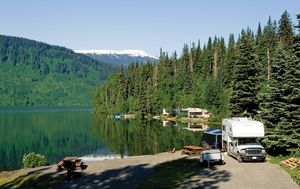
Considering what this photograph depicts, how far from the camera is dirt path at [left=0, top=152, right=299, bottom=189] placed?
2725 centimetres

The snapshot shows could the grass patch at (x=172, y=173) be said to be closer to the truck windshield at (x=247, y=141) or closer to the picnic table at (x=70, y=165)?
the truck windshield at (x=247, y=141)

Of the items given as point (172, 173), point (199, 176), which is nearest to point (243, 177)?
point (199, 176)

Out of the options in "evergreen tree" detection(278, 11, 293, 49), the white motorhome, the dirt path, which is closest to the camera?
the dirt path

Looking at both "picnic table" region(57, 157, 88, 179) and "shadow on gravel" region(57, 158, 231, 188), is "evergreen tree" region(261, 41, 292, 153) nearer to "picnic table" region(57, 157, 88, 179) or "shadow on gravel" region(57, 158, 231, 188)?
"shadow on gravel" region(57, 158, 231, 188)

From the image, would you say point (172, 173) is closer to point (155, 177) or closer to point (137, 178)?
point (155, 177)

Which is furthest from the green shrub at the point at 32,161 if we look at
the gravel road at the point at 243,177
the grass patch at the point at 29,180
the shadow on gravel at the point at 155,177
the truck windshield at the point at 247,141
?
the truck windshield at the point at 247,141

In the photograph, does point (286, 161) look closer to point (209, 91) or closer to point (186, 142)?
point (186, 142)

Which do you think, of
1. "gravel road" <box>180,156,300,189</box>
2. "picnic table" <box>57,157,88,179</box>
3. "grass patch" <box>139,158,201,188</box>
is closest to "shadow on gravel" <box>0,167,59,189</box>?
"picnic table" <box>57,157,88,179</box>

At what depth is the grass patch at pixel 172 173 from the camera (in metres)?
28.0

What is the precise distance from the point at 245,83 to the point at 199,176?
66.3 feet

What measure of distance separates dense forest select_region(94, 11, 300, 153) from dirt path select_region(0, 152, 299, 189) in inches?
227

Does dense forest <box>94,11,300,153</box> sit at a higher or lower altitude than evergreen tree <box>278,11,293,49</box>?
lower

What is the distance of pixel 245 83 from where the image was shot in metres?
47.4

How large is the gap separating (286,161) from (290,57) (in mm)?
10842
